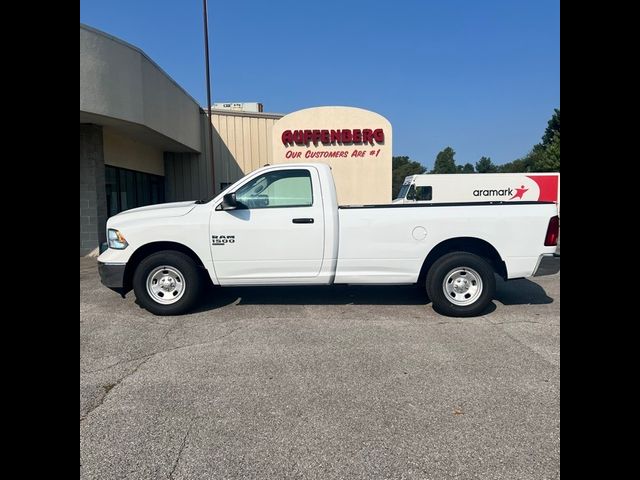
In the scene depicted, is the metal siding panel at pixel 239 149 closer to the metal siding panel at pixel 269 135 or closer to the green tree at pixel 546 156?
the metal siding panel at pixel 269 135

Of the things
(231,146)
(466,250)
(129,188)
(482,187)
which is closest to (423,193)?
(482,187)

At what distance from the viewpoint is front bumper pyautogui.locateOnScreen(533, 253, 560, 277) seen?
5.02m

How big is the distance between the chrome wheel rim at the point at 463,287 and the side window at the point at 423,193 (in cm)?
1323

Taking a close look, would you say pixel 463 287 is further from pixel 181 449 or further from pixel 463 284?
pixel 181 449

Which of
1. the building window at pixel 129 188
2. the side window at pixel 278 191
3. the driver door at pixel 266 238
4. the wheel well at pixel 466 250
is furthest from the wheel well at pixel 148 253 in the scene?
the building window at pixel 129 188

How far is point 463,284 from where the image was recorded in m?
5.19

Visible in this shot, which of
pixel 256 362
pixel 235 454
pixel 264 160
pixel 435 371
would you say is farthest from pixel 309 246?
pixel 264 160

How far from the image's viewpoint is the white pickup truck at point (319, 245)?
509 centimetres

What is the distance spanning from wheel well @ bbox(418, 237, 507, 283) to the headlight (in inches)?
153

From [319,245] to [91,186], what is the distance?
841 centimetres

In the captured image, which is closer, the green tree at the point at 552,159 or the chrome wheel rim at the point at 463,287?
the chrome wheel rim at the point at 463,287

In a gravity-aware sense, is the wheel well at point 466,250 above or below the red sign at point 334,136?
below

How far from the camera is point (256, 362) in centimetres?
373
